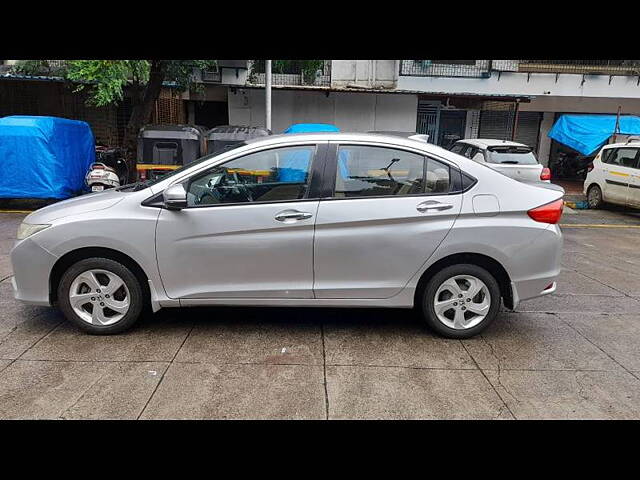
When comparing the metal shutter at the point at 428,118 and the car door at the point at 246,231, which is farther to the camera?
the metal shutter at the point at 428,118

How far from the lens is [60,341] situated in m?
3.93

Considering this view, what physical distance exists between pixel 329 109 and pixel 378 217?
12.3 m

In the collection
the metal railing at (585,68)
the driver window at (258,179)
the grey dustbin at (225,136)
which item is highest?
the metal railing at (585,68)

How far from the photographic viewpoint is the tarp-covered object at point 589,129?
15945 millimetres

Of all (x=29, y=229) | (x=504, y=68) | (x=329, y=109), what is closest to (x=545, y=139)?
(x=504, y=68)

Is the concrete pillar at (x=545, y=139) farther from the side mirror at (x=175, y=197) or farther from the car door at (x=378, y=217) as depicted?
the side mirror at (x=175, y=197)

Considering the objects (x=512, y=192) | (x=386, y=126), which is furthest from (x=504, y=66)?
(x=512, y=192)

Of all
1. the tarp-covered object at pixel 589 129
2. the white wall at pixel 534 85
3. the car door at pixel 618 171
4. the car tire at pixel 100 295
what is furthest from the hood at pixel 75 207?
the tarp-covered object at pixel 589 129

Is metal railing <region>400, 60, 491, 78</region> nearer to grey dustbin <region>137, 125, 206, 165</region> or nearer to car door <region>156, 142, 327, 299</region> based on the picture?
grey dustbin <region>137, 125, 206, 165</region>

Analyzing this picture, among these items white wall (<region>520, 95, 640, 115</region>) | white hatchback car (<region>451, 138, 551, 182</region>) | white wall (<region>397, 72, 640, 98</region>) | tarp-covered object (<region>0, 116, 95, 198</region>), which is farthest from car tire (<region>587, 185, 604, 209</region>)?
tarp-covered object (<region>0, 116, 95, 198</region>)

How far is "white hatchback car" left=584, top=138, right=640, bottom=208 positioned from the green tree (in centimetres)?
955

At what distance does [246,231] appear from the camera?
388 cm

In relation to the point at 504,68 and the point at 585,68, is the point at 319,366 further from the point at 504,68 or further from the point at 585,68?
the point at 585,68

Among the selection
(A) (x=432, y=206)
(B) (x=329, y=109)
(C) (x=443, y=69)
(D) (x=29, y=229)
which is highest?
(C) (x=443, y=69)
